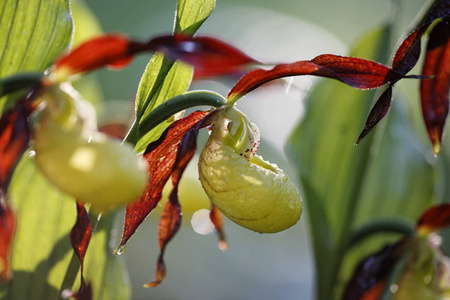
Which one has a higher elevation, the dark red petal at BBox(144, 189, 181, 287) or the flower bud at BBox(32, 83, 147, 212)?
the flower bud at BBox(32, 83, 147, 212)

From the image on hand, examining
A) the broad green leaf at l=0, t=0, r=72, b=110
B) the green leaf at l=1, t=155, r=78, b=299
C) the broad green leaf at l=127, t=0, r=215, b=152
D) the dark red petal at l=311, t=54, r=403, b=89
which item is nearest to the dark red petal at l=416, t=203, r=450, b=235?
the dark red petal at l=311, t=54, r=403, b=89

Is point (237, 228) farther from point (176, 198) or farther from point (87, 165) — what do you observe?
point (87, 165)

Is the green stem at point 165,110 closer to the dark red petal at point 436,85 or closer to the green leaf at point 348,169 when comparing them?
the dark red petal at point 436,85

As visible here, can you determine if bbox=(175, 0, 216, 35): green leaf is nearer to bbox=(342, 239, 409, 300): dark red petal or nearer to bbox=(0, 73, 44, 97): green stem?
bbox=(0, 73, 44, 97): green stem

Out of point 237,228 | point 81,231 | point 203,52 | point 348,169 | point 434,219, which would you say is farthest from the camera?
point 237,228

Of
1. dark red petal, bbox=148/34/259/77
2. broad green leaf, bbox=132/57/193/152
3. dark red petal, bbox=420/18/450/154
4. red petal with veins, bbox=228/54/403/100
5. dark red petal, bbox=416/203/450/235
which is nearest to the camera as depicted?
dark red petal, bbox=148/34/259/77

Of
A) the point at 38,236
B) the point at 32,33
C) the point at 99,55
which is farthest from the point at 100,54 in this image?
the point at 38,236

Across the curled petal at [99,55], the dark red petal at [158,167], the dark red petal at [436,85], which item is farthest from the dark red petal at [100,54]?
the dark red petal at [436,85]
